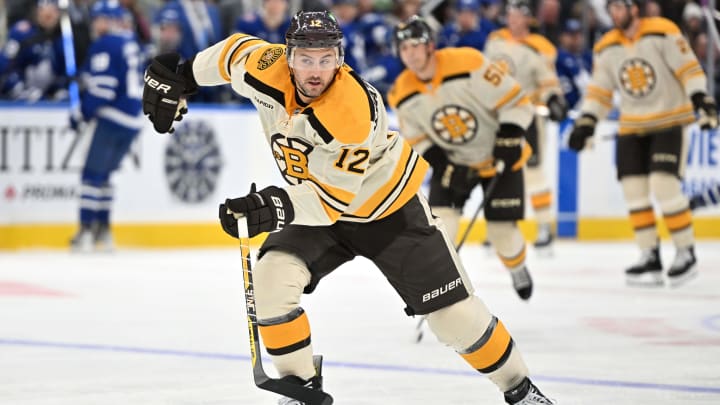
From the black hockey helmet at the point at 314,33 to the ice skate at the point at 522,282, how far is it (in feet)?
9.83

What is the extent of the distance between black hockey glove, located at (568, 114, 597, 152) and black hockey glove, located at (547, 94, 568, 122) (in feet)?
4.18

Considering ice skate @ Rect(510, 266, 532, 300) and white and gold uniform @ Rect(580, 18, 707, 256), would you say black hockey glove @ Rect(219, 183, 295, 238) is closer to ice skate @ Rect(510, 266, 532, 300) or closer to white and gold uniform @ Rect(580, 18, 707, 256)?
ice skate @ Rect(510, 266, 532, 300)

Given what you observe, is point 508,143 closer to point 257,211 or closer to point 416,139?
point 416,139

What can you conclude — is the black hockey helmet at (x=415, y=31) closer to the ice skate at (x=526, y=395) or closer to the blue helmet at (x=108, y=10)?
the ice skate at (x=526, y=395)

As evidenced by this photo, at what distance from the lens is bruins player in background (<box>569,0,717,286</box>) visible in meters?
6.97

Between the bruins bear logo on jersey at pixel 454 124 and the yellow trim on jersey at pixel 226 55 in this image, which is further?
the bruins bear logo on jersey at pixel 454 124

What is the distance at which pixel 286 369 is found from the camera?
343 cm

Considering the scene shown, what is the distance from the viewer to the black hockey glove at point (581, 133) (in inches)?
276

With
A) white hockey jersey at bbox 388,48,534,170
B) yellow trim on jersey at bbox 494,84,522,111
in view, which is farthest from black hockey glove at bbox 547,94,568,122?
yellow trim on jersey at bbox 494,84,522,111

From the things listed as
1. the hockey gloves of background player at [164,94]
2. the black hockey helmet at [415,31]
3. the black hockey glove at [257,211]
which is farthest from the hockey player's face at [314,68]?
the black hockey helmet at [415,31]

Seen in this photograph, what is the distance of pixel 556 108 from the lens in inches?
336

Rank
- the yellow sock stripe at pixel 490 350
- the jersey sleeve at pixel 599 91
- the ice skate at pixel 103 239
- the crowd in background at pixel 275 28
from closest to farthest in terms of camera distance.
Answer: the yellow sock stripe at pixel 490 350 → the jersey sleeve at pixel 599 91 → the ice skate at pixel 103 239 → the crowd in background at pixel 275 28

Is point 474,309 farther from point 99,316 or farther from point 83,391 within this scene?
point 99,316

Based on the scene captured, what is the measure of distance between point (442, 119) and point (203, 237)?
4.22 m
